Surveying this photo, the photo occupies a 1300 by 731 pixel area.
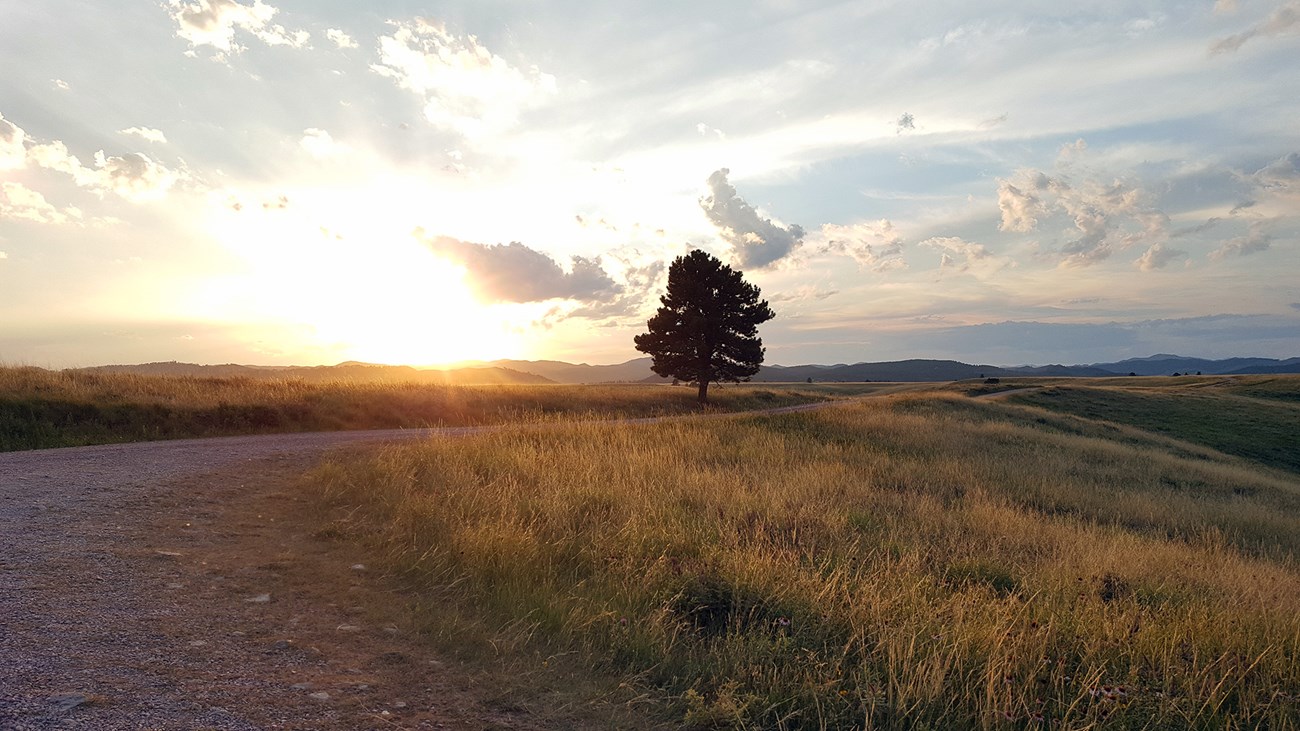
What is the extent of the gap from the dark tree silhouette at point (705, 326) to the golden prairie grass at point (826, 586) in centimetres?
2446

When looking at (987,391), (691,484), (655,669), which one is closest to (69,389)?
(691,484)

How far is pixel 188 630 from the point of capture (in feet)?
15.1

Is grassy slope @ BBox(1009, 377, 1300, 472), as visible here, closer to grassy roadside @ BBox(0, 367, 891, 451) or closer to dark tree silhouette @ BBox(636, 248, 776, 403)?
dark tree silhouette @ BBox(636, 248, 776, 403)

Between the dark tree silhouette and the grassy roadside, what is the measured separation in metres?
11.9

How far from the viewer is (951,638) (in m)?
5.20

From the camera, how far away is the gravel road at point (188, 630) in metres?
3.59

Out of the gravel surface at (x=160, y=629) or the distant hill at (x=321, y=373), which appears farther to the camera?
the distant hill at (x=321, y=373)

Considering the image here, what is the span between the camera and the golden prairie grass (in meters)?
4.47

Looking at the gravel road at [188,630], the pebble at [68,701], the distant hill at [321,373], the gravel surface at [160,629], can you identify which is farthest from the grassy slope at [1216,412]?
the pebble at [68,701]

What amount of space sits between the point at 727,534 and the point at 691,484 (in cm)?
295

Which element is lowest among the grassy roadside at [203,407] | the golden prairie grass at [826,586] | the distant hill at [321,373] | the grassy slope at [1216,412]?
Answer: the grassy slope at [1216,412]

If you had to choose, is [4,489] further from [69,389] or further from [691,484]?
[69,389]

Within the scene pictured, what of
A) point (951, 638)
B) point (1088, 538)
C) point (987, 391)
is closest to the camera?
A: point (951, 638)

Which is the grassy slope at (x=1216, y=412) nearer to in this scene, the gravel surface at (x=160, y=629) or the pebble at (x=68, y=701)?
the gravel surface at (x=160, y=629)
